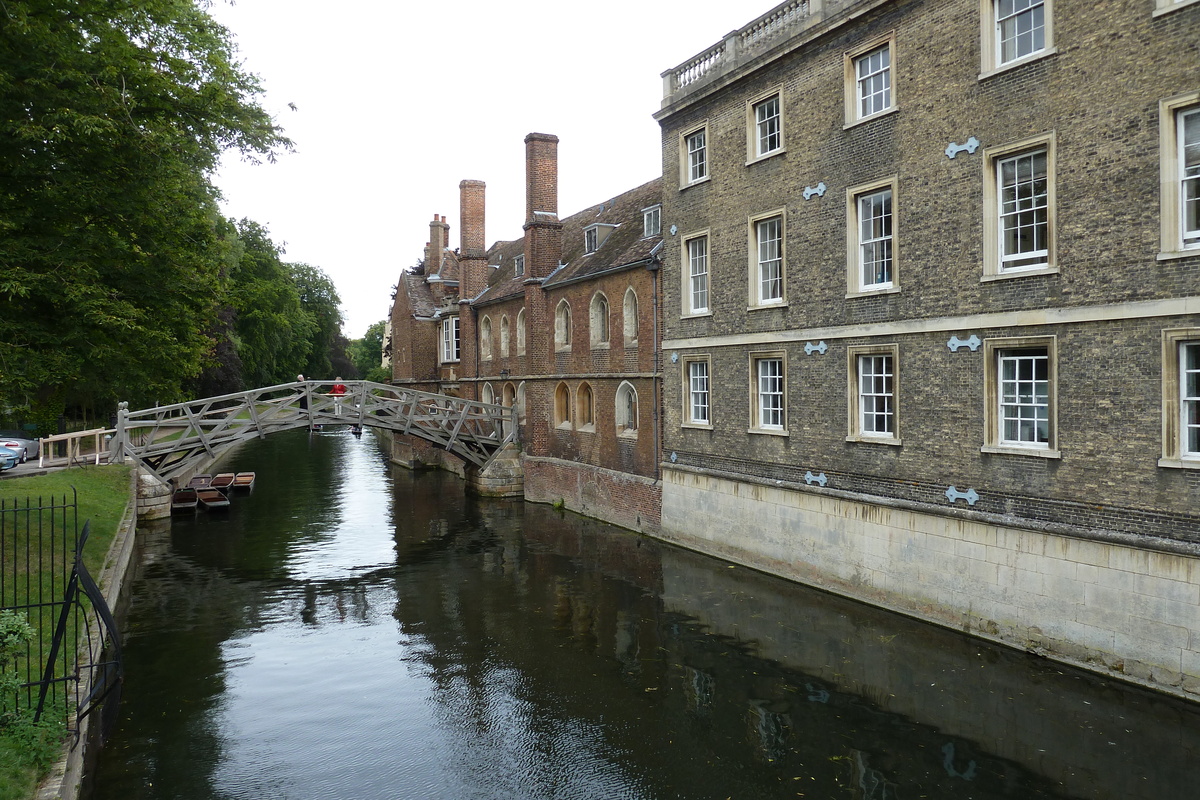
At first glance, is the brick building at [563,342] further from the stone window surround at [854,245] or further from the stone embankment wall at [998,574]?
the stone window surround at [854,245]

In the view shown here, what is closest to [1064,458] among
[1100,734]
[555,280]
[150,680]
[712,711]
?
[1100,734]

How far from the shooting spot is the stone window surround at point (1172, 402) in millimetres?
10164

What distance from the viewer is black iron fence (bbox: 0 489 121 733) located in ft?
25.8

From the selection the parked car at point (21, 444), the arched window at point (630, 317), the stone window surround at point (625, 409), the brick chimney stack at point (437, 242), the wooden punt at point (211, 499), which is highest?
the brick chimney stack at point (437, 242)

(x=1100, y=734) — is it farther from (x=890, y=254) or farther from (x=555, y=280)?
(x=555, y=280)

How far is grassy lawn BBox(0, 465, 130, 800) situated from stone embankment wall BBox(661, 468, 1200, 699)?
11671mm

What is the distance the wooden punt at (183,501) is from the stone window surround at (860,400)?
70.3 ft

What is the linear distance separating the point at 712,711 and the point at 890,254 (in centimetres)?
822

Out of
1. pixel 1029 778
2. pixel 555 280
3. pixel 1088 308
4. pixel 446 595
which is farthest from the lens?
pixel 555 280

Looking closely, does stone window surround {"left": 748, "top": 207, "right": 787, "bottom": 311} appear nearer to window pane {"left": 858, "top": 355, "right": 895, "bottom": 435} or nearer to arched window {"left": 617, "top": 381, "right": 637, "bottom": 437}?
window pane {"left": 858, "top": 355, "right": 895, "bottom": 435}

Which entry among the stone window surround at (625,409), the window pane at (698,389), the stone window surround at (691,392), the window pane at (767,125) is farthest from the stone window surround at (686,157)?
the stone window surround at (625,409)

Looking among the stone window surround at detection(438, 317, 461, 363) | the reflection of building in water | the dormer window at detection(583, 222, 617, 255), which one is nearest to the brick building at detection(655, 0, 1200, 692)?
the reflection of building in water

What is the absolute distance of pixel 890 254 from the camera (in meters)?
14.3

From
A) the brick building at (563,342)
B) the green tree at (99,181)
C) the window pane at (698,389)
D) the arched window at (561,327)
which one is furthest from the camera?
the arched window at (561,327)
